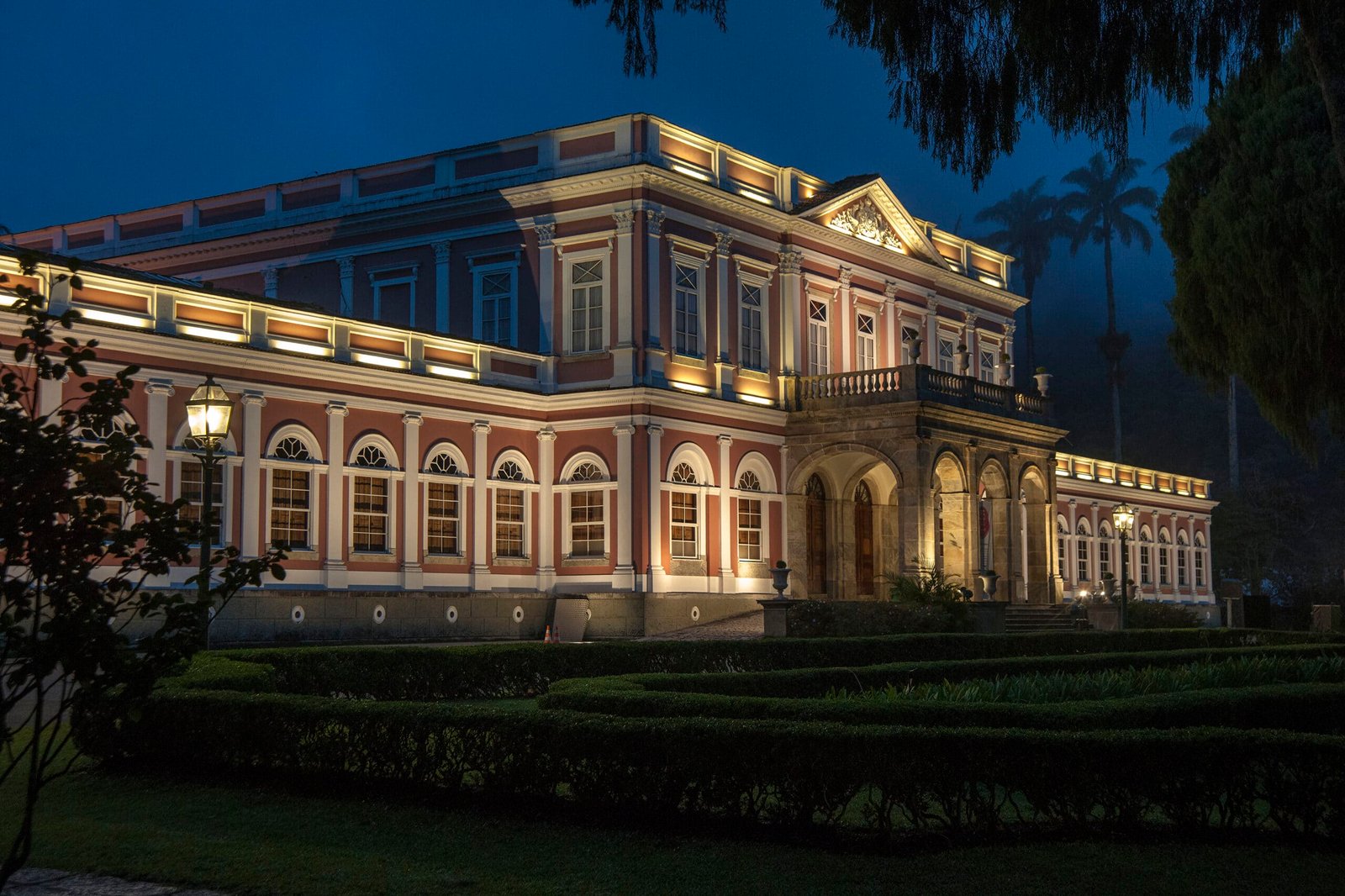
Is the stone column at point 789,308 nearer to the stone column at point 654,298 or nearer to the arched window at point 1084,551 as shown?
the stone column at point 654,298

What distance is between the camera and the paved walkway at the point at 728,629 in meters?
29.4

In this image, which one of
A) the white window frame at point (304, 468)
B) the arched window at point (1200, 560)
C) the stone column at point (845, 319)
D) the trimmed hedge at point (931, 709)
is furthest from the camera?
the arched window at point (1200, 560)

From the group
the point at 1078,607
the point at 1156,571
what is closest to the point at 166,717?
the point at 1078,607

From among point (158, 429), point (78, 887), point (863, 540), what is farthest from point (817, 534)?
point (78, 887)

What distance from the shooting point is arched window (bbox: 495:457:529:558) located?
3114 cm

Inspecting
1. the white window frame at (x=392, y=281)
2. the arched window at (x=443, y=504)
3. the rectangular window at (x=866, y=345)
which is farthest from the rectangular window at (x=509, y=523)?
the rectangular window at (x=866, y=345)

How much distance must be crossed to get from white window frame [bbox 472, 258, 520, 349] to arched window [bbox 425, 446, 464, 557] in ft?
12.8

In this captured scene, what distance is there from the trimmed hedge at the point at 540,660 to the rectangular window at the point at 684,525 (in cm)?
999

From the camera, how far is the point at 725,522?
3334 cm

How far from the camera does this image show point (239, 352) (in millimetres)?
25828

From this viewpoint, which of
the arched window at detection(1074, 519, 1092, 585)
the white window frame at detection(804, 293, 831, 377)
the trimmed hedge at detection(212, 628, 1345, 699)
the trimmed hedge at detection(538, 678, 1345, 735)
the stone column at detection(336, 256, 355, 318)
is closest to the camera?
the trimmed hedge at detection(538, 678, 1345, 735)

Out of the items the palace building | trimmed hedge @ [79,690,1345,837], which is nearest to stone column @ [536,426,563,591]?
the palace building

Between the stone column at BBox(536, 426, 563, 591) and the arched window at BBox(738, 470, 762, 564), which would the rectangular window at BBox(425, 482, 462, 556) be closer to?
the stone column at BBox(536, 426, 563, 591)

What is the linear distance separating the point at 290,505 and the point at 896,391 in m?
14.1
